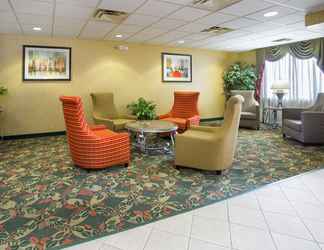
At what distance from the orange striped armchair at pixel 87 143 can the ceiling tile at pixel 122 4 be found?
1.50 metres

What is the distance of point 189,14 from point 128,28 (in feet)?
4.93

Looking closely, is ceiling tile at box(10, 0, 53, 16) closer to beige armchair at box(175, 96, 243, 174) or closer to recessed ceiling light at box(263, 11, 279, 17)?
beige armchair at box(175, 96, 243, 174)

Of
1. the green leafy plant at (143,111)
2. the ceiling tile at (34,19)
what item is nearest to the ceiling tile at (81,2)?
the ceiling tile at (34,19)

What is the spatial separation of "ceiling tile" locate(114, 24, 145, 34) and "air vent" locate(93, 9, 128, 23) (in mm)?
345

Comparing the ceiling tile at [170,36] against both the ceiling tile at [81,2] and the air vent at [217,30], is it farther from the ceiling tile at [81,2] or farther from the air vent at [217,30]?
the ceiling tile at [81,2]

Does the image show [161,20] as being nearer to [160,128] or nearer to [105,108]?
[160,128]

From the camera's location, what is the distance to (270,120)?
289 inches

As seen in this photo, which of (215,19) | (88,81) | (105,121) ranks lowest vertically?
(105,121)

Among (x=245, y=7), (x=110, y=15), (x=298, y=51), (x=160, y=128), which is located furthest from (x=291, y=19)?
(x=110, y=15)

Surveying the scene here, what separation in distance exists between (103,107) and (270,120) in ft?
16.7

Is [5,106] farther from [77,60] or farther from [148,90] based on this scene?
[148,90]

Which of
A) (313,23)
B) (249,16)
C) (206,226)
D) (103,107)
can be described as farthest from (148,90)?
(206,226)

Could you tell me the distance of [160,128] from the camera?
3982 mm

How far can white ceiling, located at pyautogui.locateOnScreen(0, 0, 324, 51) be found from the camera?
3508mm
